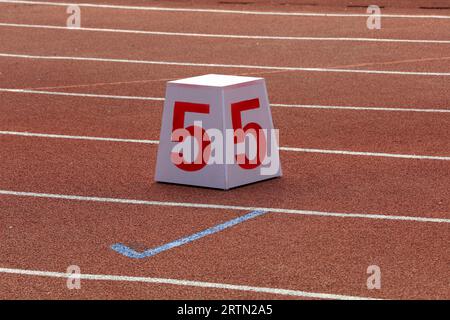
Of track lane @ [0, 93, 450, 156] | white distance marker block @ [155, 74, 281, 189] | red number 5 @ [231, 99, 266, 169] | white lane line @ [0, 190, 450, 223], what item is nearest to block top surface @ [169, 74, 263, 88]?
white distance marker block @ [155, 74, 281, 189]

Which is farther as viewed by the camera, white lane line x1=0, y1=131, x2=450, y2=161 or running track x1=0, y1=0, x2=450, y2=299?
white lane line x1=0, y1=131, x2=450, y2=161

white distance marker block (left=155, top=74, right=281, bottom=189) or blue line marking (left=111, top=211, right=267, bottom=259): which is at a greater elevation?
white distance marker block (left=155, top=74, right=281, bottom=189)

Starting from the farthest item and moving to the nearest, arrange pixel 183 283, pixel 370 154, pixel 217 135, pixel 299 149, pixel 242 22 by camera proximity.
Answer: pixel 242 22, pixel 299 149, pixel 370 154, pixel 217 135, pixel 183 283

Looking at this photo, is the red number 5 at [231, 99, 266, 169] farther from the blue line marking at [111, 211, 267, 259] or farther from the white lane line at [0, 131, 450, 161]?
the white lane line at [0, 131, 450, 161]

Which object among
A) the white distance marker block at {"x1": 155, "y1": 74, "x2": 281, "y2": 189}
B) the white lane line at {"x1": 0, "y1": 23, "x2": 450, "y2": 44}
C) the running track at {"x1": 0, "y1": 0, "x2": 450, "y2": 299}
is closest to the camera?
the running track at {"x1": 0, "y1": 0, "x2": 450, "y2": 299}

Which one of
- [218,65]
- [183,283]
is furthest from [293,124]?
[183,283]

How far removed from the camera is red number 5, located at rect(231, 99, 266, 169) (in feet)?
31.5

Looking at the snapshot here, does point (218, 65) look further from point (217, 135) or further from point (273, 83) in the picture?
point (217, 135)

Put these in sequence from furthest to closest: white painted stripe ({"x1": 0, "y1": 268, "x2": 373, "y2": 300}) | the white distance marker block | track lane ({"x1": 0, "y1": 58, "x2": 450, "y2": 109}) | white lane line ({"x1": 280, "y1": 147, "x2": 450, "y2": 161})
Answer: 1. track lane ({"x1": 0, "y1": 58, "x2": 450, "y2": 109})
2. white lane line ({"x1": 280, "y1": 147, "x2": 450, "y2": 161})
3. the white distance marker block
4. white painted stripe ({"x1": 0, "y1": 268, "x2": 373, "y2": 300})

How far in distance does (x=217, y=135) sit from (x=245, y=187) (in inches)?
20.9

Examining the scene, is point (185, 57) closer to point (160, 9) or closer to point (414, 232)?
point (160, 9)

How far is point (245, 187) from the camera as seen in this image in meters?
9.71

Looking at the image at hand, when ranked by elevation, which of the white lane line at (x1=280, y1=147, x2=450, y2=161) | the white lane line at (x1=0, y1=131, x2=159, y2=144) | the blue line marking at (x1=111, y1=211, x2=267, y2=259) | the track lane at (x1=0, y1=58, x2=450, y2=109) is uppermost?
the track lane at (x1=0, y1=58, x2=450, y2=109)
